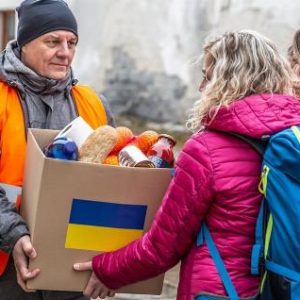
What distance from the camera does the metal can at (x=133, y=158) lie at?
2.26 m

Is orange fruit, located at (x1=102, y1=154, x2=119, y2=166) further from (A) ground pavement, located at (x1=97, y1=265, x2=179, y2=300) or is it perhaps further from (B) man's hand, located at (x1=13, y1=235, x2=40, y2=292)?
(A) ground pavement, located at (x1=97, y1=265, x2=179, y2=300)

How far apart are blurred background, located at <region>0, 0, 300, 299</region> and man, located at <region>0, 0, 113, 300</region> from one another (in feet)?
19.9

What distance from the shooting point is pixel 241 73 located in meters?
2.07

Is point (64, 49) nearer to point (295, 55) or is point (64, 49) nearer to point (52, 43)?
point (52, 43)

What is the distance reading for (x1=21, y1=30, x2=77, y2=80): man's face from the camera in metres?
2.51

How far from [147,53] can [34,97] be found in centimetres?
696

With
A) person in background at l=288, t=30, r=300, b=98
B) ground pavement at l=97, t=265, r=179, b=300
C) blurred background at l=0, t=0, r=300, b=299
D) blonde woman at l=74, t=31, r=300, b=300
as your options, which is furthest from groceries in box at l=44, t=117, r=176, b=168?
blurred background at l=0, t=0, r=300, b=299

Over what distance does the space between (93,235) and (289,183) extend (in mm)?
699

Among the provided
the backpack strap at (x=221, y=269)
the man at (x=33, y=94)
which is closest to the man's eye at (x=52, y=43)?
the man at (x=33, y=94)

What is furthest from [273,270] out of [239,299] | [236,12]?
[236,12]

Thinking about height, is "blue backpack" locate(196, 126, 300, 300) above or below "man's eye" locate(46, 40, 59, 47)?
below

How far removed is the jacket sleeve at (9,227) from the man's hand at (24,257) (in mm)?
24

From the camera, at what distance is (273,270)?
6.47 feet

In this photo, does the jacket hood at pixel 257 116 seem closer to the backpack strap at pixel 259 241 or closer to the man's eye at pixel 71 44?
the backpack strap at pixel 259 241
